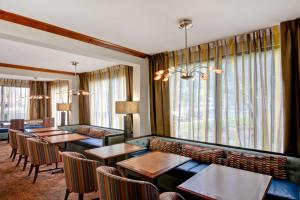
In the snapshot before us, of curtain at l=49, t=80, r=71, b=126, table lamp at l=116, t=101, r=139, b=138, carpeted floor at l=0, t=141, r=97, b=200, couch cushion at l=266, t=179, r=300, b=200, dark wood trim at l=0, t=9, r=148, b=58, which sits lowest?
carpeted floor at l=0, t=141, r=97, b=200

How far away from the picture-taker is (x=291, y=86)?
A: 2623 mm

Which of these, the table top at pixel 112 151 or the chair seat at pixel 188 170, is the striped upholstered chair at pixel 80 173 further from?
the chair seat at pixel 188 170

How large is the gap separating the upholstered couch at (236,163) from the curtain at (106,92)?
2071 mm

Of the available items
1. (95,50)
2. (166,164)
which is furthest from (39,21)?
(166,164)

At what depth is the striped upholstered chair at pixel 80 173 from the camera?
2277 millimetres

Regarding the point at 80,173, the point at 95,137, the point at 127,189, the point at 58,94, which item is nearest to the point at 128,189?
the point at 127,189

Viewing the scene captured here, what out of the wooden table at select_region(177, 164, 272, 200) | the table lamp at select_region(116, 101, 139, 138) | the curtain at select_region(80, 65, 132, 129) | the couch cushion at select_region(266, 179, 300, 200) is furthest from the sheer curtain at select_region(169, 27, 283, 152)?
the curtain at select_region(80, 65, 132, 129)

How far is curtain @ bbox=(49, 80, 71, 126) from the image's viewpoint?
8.25 metres

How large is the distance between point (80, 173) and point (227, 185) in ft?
5.67

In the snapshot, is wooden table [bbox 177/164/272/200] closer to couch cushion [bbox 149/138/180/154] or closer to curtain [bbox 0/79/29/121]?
couch cushion [bbox 149/138/180/154]

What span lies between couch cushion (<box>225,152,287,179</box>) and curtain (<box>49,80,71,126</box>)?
732 cm

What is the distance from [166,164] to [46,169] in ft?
10.0

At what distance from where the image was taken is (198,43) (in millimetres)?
3570

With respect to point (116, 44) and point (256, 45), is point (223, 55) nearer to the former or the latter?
point (256, 45)
